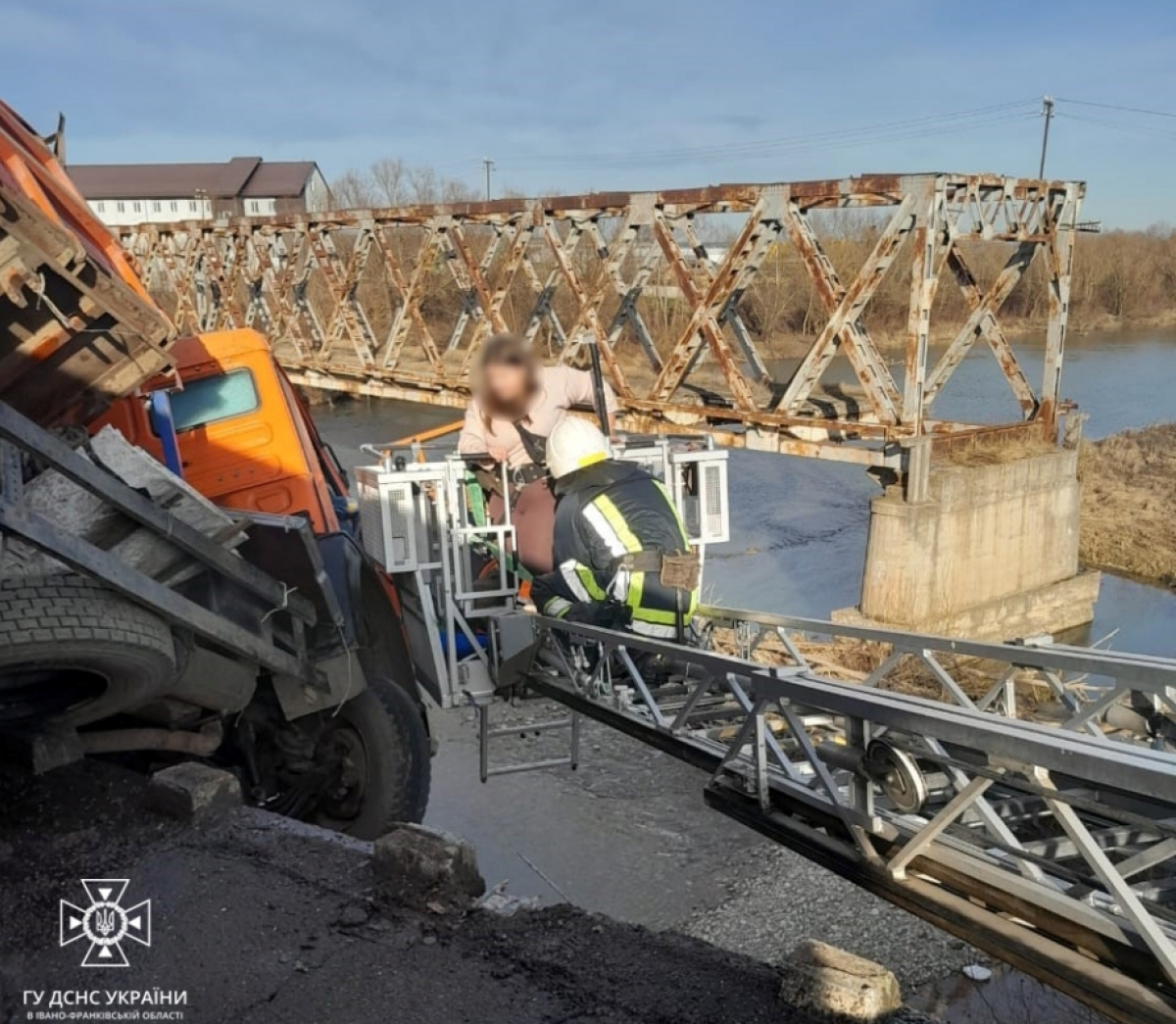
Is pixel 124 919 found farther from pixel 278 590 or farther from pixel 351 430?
pixel 351 430

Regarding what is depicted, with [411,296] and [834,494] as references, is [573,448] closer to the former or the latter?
[411,296]

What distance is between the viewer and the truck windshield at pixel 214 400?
620cm

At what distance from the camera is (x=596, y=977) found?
3.14 m

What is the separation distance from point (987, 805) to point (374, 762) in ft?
8.70

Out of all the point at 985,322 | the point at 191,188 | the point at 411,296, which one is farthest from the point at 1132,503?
the point at 191,188

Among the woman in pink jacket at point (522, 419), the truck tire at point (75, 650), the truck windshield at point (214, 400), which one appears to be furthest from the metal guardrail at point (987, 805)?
the truck windshield at point (214, 400)

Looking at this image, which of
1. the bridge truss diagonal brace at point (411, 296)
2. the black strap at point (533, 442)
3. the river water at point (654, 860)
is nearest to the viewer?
the river water at point (654, 860)

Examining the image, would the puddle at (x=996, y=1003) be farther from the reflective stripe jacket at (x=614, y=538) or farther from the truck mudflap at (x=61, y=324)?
the truck mudflap at (x=61, y=324)

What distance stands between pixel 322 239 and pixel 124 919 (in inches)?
794

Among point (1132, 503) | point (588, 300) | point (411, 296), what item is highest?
point (411, 296)

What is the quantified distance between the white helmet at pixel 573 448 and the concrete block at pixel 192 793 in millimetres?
1945

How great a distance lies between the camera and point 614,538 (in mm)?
4586

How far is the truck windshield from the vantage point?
620cm

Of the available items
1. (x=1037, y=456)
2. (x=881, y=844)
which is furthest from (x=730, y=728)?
(x=1037, y=456)
